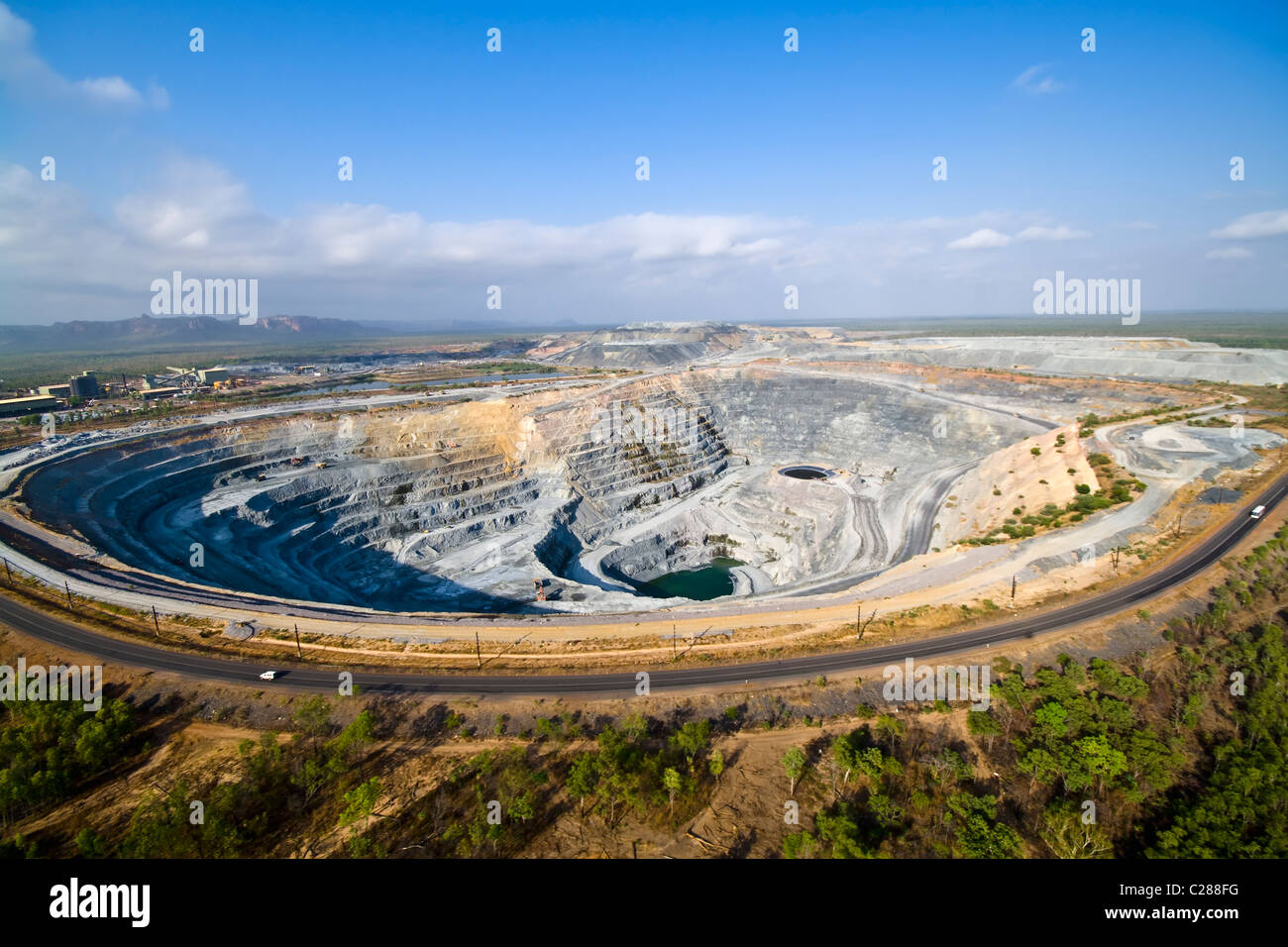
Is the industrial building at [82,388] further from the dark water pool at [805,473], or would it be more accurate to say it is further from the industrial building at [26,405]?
the dark water pool at [805,473]

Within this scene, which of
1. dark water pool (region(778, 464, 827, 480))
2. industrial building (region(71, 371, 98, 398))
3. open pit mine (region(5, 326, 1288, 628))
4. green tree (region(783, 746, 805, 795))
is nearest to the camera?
green tree (region(783, 746, 805, 795))

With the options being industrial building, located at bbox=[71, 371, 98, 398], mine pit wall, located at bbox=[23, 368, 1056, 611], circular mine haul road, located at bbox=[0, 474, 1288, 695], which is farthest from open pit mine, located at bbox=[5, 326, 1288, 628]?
industrial building, located at bbox=[71, 371, 98, 398]

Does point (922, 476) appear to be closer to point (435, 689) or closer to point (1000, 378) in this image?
point (1000, 378)

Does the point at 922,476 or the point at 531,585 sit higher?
the point at 922,476

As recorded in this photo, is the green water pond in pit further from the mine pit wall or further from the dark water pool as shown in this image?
the dark water pool

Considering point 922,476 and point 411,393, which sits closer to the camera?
point 922,476

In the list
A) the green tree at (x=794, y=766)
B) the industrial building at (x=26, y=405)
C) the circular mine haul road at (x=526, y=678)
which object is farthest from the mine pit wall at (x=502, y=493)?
the industrial building at (x=26, y=405)

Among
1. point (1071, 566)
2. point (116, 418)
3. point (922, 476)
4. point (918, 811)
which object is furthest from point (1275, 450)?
point (116, 418)

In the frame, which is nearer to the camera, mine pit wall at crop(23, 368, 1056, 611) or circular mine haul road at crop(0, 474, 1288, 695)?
circular mine haul road at crop(0, 474, 1288, 695)
